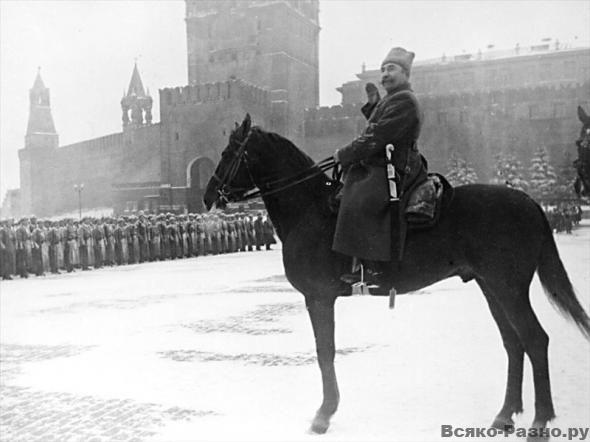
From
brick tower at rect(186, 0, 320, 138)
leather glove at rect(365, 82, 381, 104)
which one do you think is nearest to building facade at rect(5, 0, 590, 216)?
brick tower at rect(186, 0, 320, 138)

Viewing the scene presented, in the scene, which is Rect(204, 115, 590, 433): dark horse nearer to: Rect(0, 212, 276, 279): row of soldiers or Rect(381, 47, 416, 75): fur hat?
Rect(381, 47, 416, 75): fur hat

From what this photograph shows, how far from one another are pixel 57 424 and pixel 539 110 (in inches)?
705

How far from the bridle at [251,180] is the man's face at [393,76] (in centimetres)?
46

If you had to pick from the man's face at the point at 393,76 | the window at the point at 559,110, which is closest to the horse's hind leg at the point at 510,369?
the man's face at the point at 393,76

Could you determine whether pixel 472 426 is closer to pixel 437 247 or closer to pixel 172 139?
pixel 437 247

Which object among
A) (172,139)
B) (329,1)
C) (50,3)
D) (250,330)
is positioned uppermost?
(50,3)

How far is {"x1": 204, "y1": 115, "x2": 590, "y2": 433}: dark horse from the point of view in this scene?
290 cm

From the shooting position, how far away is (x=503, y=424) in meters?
3.09

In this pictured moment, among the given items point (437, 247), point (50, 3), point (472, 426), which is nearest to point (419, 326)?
point (472, 426)

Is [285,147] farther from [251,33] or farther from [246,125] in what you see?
[251,33]

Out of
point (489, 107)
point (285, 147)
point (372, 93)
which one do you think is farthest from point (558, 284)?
point (489, 107)

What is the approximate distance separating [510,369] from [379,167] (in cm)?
126

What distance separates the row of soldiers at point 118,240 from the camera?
12.2m

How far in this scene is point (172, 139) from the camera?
219 inches
